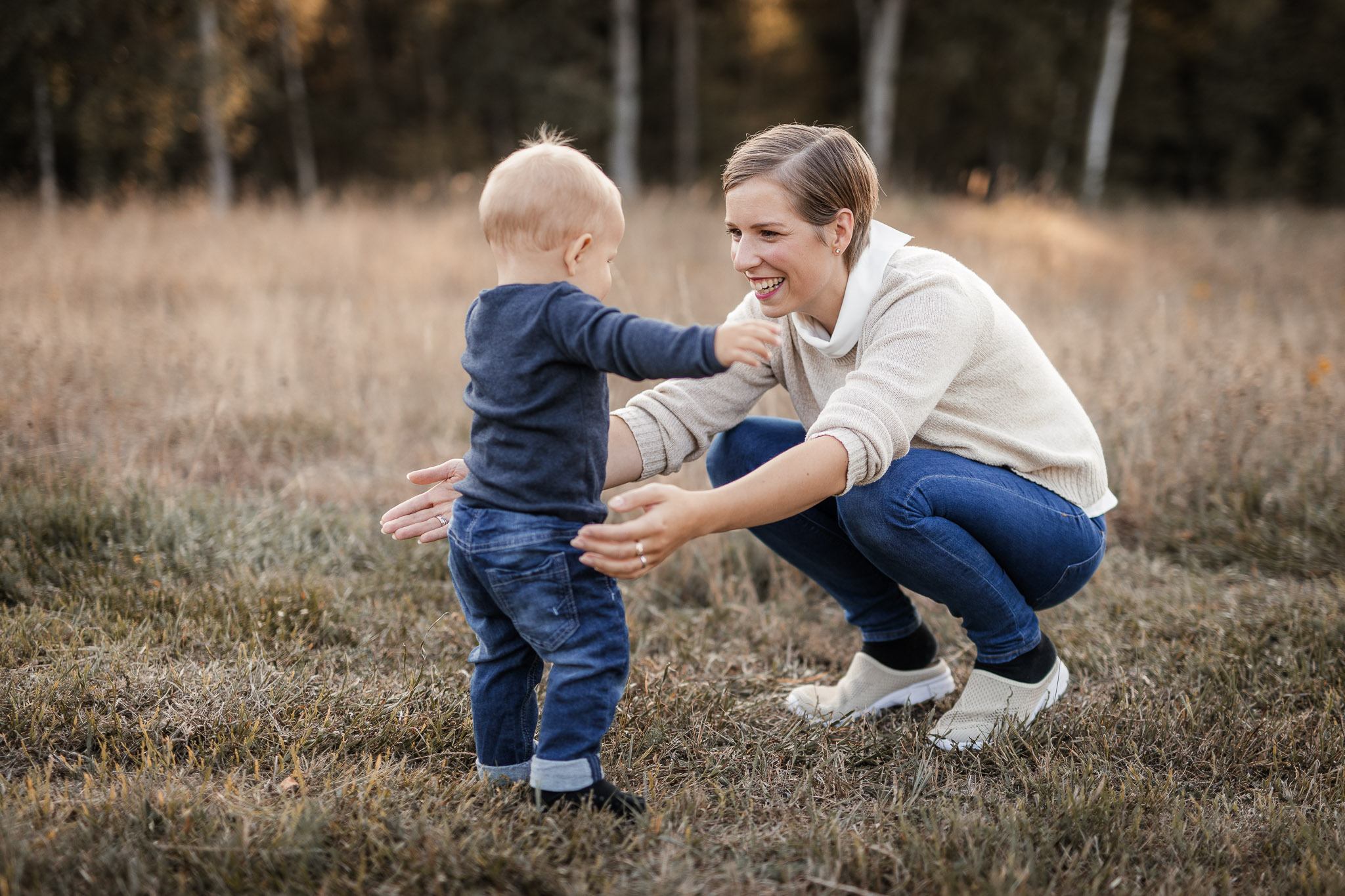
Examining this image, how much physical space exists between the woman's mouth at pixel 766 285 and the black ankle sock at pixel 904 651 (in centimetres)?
98

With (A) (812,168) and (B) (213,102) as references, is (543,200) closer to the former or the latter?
(A) (812,168)

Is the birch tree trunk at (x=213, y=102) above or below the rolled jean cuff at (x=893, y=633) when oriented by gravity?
above

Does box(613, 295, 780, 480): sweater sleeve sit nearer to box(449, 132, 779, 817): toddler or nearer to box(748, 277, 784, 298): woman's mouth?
box(748, 277, 784, 298): woman's mouth

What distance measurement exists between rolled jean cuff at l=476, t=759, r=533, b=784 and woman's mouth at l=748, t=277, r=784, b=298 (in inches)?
44.8

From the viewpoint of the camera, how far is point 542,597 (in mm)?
1592

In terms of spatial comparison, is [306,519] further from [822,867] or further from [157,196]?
[157,196]

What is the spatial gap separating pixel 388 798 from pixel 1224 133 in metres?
25.5

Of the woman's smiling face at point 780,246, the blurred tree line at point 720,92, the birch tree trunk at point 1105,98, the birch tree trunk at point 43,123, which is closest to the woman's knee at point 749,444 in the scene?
the woman's smiling face at point 780,246

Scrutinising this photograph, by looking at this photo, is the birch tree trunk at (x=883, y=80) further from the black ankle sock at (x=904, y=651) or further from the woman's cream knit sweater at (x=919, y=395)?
the black ankle sock at (x=904, y=651)

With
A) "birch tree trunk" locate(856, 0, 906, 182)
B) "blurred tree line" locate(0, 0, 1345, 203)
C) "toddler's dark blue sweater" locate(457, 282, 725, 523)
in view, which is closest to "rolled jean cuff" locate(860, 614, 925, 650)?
"toddler's dark blue sweater" locate(457, 282, 725, 523)

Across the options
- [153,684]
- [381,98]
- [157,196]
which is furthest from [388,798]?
[381,98]

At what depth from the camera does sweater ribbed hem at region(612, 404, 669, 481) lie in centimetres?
214

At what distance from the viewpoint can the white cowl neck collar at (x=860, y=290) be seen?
204 centimetres

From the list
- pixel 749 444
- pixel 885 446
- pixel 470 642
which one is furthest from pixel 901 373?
pixel 470 642
